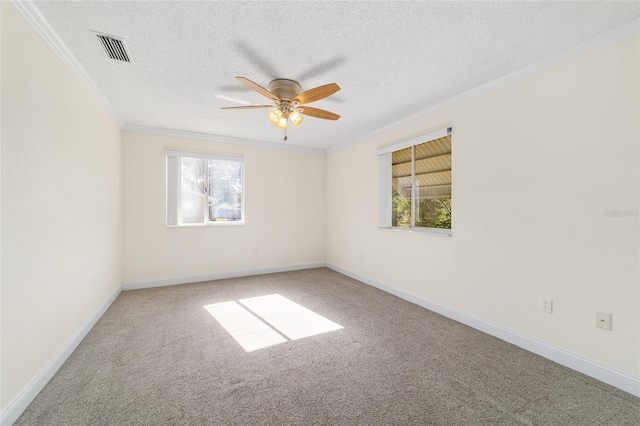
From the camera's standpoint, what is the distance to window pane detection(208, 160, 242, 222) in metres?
4.66

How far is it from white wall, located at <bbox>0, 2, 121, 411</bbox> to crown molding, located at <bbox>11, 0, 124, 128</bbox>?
44 mm

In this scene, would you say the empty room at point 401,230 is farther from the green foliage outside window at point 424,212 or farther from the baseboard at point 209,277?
the baseboard at point 209,277

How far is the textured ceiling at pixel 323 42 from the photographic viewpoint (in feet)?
5.49

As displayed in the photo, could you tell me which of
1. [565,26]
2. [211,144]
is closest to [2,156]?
[211,144]

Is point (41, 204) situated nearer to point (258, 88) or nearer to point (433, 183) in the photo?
Answer: point (258, 88)

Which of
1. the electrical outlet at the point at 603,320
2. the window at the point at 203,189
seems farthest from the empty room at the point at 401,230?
the window at the point at 203,189

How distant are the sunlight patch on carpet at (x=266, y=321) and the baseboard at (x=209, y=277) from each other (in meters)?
1.25

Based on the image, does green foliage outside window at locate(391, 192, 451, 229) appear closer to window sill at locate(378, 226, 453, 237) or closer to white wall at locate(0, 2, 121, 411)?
window sill at locate(378, 226, 453, 237)

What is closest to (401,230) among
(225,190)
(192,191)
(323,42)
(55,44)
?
(323,42)

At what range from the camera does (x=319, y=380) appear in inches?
74.7

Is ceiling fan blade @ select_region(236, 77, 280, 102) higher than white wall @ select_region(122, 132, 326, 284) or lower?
higher

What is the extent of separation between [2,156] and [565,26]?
355cm

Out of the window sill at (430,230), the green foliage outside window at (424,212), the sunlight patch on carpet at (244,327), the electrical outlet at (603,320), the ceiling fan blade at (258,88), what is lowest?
the sunlight patch on carpet at (244,327)

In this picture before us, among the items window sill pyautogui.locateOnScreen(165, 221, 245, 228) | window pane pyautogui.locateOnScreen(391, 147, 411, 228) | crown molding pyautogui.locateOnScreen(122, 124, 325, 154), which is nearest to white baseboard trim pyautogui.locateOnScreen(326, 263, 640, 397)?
window pane pyautogui.locateOnScreen(391, 147, 411, 228)
